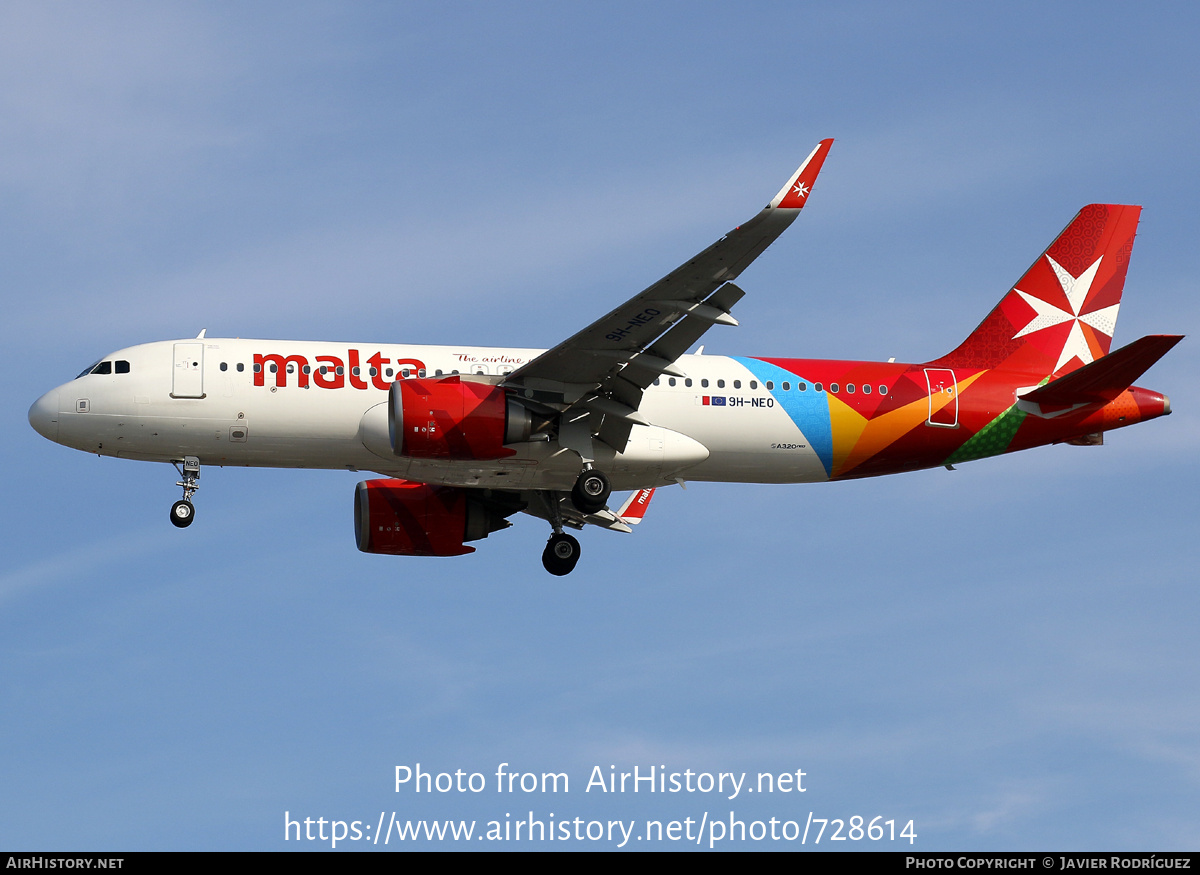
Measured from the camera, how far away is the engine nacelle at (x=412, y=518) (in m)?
40.7

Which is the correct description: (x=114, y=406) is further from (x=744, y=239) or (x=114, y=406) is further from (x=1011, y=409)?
(x=1011, y=409)

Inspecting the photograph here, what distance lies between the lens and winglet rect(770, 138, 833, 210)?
97.8 feet

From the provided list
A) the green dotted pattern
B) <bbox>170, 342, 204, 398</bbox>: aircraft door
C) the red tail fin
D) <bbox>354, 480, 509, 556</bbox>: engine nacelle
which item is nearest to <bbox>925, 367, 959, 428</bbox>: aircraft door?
the green dotted pattern

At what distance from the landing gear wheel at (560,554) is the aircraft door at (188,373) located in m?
9.44

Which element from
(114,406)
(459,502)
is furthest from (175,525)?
(459,502)

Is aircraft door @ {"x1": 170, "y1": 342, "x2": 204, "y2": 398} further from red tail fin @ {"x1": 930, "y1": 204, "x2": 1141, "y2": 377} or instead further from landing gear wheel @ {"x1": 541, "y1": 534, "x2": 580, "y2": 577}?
red tail fin @ {"x1": 930, "y1": 204, "x2": 1141, "y2": 377}

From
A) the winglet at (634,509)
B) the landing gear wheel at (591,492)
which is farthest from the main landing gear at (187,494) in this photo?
the winglet at (634,509)

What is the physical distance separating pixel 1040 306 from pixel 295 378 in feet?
64.4

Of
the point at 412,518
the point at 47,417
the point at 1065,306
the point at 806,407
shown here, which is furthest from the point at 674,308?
the point at 47,417

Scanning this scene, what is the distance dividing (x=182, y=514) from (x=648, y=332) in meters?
11.4

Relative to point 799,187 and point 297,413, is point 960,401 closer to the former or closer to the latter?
point 799,187

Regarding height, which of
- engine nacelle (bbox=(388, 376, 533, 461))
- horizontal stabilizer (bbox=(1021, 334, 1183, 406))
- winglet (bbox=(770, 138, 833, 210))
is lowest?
engine nacelle (bbox=(388, 376, 533, 461))

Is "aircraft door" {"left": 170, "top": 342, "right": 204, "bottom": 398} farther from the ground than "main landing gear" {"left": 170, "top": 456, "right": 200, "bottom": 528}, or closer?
farther from the ground

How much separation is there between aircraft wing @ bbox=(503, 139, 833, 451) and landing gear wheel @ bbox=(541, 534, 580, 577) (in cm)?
404
